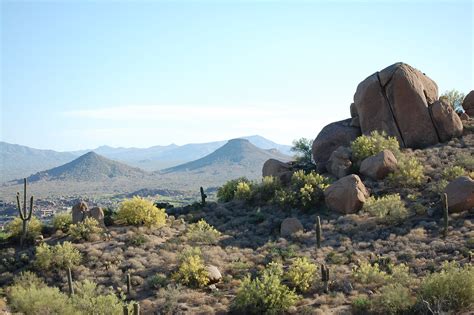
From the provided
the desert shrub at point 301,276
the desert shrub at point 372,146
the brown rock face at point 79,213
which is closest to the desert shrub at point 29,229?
the brown rock face at point 79,213

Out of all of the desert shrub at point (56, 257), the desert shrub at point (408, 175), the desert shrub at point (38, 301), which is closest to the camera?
the desert shrub at point (38, 301)

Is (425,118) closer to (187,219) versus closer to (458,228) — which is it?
(458,228)

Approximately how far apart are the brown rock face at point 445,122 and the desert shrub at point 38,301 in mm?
28277

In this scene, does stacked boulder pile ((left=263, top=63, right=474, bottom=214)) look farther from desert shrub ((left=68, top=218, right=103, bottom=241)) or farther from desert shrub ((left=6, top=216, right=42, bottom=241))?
desert shrub ((left=6, top=216, right=42, bottom=241))

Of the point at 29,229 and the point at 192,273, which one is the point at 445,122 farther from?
the point at 29,229

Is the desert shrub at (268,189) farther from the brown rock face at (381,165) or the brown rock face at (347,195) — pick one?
the brown rock face at (381,165)

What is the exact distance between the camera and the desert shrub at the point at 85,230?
23922 mm

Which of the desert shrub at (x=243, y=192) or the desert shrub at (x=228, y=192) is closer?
the desert shrub at (x=243, y=192)

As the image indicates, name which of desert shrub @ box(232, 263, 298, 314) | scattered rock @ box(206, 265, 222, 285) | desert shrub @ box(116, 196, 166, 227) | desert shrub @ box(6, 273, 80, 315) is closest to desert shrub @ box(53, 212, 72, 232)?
desert shrub @ box(116, 196, 166, 227)

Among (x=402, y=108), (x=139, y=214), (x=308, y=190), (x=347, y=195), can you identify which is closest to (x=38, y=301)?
(x=139, y=214)

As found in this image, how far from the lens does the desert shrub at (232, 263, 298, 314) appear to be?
16362 mm

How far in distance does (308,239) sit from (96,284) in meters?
11.2

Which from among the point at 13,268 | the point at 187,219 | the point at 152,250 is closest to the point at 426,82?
the point at 187,219

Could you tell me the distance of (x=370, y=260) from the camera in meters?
20.5
